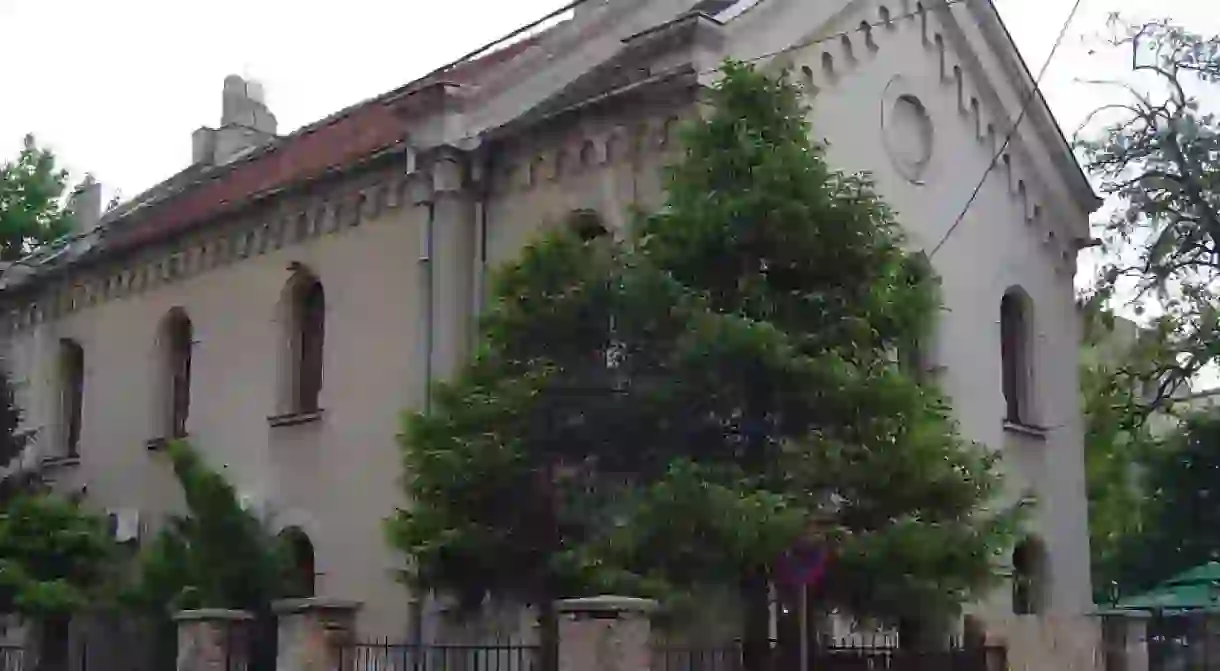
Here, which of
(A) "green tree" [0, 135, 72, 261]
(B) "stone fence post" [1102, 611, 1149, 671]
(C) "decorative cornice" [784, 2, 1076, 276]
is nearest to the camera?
(B) "stone fence post" [1102, 611, 1149, 671]

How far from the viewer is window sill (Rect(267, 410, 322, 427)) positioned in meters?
18.4

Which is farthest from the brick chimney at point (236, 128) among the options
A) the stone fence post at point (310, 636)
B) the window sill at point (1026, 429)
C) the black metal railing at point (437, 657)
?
the stone fence post at point (310, 636)

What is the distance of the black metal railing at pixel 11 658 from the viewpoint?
1891cm

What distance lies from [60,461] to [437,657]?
11072 mm

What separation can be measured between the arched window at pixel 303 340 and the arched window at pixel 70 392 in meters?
6.19

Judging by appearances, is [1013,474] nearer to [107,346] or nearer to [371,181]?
[371,181]

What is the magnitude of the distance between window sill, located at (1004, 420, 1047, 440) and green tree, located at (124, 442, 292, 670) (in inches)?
335

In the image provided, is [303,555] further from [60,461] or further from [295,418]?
[60,461]

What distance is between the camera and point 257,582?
15555mm

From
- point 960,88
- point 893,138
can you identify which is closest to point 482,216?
point 893,138

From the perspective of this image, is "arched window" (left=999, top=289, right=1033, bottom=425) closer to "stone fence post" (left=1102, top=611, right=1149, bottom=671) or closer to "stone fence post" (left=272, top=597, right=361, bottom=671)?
"stone fence post" (left=1102, top=611, right=1149, bottom=671)

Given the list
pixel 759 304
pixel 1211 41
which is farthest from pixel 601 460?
pixel 1211 41

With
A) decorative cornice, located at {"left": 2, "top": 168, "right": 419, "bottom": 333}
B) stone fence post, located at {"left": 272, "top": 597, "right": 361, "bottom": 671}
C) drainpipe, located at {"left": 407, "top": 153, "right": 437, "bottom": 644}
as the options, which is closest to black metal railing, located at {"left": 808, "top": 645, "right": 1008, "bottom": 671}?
stone fence post, located at {"left": 272, "top": 597, "right": 361, "bottom": 671}

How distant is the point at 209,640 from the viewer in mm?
13672
